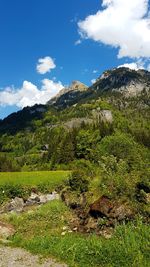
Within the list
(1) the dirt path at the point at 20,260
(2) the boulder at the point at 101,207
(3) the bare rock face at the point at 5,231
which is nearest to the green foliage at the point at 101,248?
(1) the dirt path at the point at 20,260

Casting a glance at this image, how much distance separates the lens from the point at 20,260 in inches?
Answer: 876

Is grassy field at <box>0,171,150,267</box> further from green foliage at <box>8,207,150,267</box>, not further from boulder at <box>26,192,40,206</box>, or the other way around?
boulder at <box>26,192,40,206</box>

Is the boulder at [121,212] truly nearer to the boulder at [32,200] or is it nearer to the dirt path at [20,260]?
the dirt path at [20,260]

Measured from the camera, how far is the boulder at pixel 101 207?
31.2 meters

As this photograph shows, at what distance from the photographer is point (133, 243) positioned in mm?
21062

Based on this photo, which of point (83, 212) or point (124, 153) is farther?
point (124, 153)

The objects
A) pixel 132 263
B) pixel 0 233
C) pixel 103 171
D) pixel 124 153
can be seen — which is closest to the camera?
pixel 132 263

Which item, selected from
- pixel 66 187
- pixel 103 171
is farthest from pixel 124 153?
pixel 103 171

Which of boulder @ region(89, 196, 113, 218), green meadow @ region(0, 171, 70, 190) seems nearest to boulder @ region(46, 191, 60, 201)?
green meadow @ region(0, 171, 70, 190)

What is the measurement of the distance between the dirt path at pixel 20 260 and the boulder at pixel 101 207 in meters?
8.92

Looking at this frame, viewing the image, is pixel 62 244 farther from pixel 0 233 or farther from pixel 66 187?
pixel 66 187

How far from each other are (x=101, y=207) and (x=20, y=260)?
10.9 metres

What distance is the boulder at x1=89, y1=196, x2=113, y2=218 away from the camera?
1230 inches

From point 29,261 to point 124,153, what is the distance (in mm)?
72831
